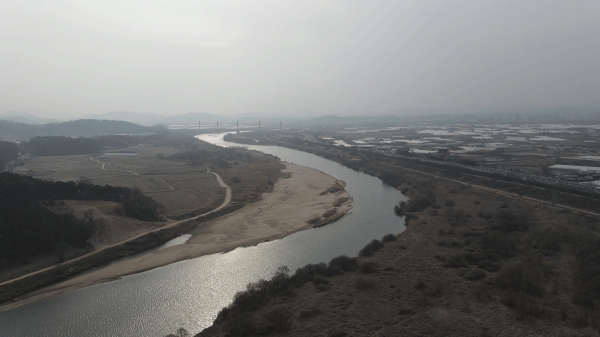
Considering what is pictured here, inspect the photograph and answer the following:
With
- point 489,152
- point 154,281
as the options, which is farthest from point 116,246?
point 489,152

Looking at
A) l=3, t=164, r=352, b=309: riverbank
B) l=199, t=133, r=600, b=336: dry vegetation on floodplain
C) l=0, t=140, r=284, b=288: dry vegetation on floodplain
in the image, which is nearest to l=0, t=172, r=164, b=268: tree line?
l=0, t=140, r=284, b=288: dry vegetation on floodplain

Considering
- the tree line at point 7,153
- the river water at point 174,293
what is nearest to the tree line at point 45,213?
the river water at point 174,293

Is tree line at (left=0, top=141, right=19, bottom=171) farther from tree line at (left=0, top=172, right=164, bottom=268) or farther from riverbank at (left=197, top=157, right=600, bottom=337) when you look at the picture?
riverbank at (left=197, top=157, right=600, bottom=337)

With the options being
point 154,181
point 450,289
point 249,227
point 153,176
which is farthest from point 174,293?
point 153,176

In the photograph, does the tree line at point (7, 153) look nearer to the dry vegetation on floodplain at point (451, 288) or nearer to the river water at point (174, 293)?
the river water at point (174, 293)

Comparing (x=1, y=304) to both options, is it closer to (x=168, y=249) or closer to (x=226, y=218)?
(x=168, y=249)

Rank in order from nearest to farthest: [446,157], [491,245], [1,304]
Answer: [1,304] → [491,245] → [446,157]

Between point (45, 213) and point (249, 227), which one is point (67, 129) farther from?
point (249, 227)
